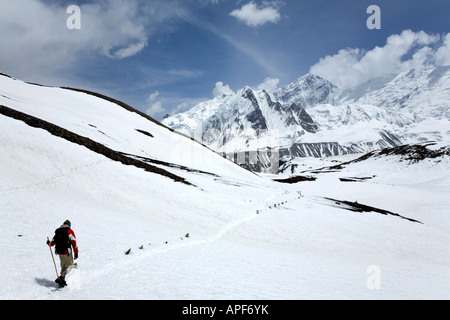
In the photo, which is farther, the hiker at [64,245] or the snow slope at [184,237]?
the snow slope at [184,237]

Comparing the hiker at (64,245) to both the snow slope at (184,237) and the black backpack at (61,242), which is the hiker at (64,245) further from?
the snow slope at (184,237)

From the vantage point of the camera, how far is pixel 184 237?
65.4 ft

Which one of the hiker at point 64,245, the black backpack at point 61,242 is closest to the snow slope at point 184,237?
the hiker at point 64,245

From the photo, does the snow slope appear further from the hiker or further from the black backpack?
the black backpack

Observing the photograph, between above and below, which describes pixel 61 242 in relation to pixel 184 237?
above

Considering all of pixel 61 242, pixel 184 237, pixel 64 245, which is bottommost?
pixel 184 237

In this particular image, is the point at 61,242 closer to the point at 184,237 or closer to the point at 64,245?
the point at 64,245

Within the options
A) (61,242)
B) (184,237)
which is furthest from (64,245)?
(184,237)

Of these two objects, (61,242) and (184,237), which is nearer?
(61,242)

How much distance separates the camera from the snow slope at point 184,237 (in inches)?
434

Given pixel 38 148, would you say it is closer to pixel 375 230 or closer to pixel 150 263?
pixel 150 263

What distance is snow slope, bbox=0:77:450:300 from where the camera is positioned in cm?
1102

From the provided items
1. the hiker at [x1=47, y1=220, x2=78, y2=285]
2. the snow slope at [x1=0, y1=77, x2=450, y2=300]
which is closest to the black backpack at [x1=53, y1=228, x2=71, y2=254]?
the hiker at [x1=47, y1=220, x2=78, y2=285]

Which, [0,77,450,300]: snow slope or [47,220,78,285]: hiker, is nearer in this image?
[47,220,78,285]: hiker
